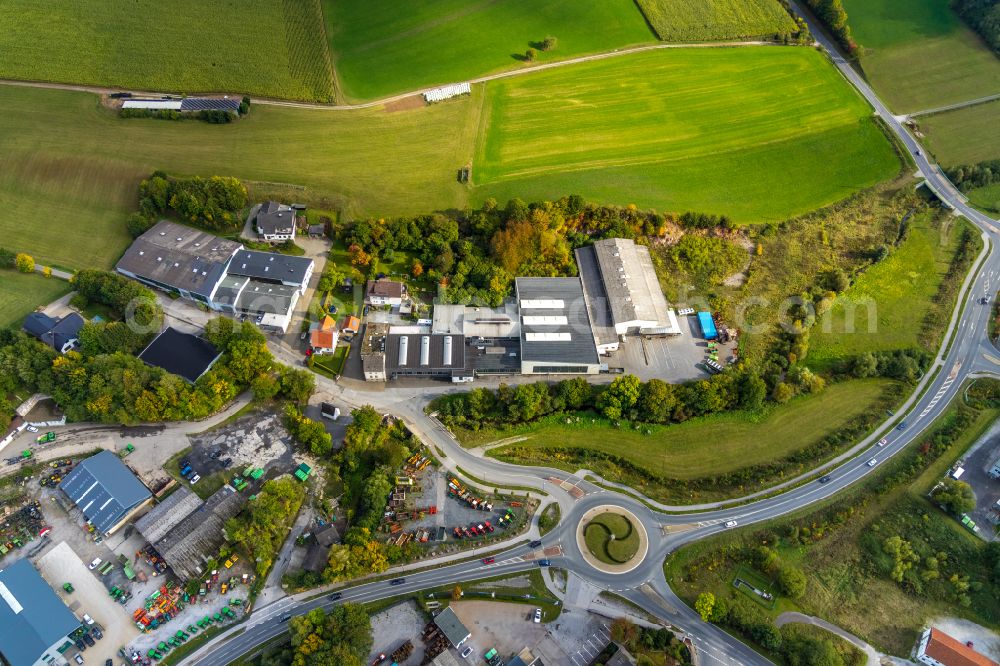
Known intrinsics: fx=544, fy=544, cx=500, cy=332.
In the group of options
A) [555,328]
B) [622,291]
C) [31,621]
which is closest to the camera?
Answer: [31,621]

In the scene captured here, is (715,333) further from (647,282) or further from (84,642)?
(84,642)

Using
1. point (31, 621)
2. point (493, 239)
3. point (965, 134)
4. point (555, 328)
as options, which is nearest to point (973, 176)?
point (965, 134)

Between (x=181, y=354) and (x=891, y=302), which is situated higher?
(x=891, y=302)

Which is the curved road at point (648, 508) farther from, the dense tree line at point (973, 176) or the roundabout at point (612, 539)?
the dense tree line at point (973, 176)

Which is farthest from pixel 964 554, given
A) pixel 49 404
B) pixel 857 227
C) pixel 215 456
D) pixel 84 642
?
pixel 49 404

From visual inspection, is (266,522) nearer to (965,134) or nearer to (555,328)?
(555,328)

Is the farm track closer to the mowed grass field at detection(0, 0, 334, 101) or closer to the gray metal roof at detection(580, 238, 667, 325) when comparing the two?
the mowed grass field at detection(0, 0, 334, 101)

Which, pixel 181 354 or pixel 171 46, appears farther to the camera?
pixel 171 46

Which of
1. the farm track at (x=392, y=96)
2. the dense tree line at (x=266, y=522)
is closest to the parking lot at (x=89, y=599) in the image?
the dense tree line at (x=266, y=522)
